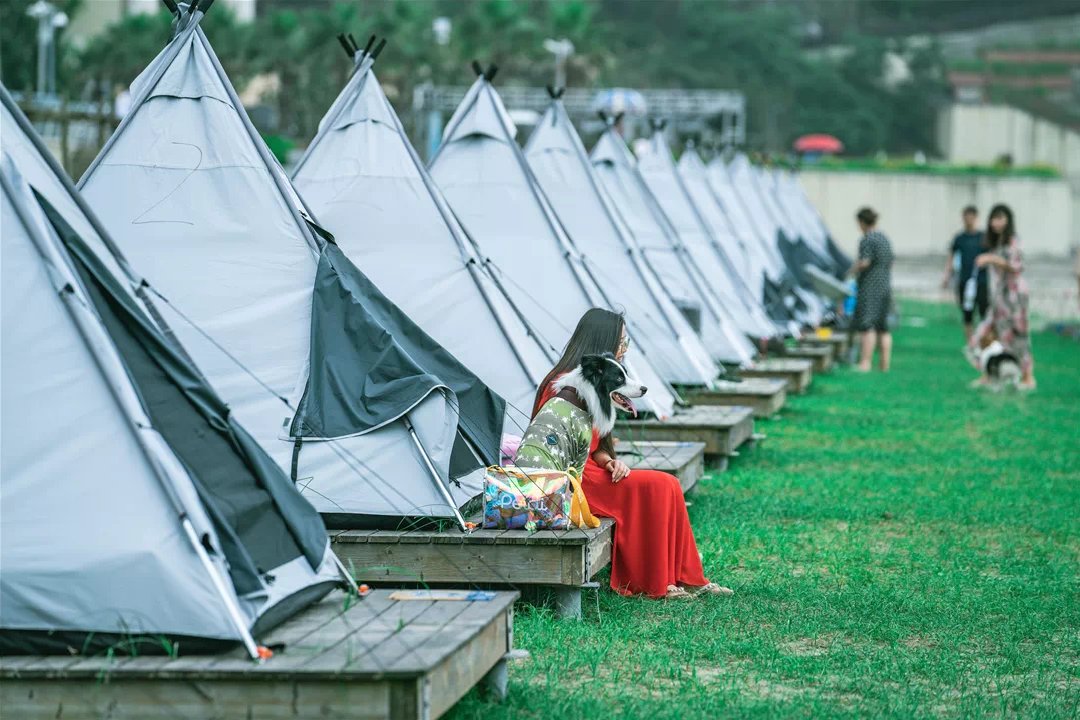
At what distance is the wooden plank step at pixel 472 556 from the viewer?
22.0ft

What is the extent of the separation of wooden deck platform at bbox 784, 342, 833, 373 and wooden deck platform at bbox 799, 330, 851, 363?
52 centimetres

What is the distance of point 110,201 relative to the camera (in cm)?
766

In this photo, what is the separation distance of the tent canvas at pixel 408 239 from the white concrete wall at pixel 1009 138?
67539 mm

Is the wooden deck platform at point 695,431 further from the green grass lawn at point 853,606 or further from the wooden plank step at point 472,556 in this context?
the wooden plank step at point 472,556

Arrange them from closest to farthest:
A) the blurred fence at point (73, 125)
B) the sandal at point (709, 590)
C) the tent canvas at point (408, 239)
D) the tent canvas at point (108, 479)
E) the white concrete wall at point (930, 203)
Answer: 1. the tent canvas at point (108, 479)
2. the sandal at point (709, 590)
3. the tent canvas at point (408, 239)
4. the blurred fence at point (73, 125)
5. the white concrete wall at point (930, 203)

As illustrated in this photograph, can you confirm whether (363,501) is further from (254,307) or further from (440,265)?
(440,265)

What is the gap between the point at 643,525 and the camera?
7.31m

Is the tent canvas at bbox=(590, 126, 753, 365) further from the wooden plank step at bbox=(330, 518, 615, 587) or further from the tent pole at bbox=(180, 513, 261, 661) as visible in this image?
the tent pole at bbox=(180, 513, 261, 661)

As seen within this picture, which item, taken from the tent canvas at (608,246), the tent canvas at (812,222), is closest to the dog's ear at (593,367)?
the tent canvas at (608,246)

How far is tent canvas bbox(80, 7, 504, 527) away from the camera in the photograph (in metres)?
7.20

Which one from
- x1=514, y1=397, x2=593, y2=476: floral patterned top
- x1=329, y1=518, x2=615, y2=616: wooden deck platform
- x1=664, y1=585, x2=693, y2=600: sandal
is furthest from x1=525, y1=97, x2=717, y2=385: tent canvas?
x1=329, y1=518, x2=615, y2=616: wooden deck platform

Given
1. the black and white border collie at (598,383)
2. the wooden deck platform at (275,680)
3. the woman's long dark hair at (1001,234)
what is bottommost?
the wooden deck platform at (275,680)

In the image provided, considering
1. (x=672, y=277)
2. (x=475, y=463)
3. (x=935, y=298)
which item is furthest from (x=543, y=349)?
(x=935, y=298)

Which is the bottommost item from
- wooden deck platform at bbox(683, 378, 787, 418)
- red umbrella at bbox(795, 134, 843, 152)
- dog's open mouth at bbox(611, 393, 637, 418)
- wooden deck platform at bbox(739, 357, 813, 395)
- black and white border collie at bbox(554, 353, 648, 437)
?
wooden deck platform at bbox(739, 357, 813, 395)
